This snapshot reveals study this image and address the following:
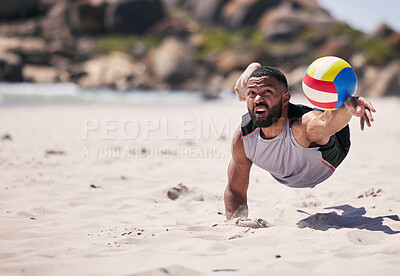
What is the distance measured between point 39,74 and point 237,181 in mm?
35299

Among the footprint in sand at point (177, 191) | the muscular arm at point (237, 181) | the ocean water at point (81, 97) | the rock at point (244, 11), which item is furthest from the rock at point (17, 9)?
the muscular arm at point (237, 181)

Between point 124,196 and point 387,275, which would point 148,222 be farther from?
point 387,275

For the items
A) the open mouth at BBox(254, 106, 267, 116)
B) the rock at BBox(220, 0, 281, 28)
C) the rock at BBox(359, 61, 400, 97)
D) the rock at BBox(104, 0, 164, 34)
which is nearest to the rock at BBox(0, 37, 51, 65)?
the rock at BBox(104, 0, 164, 34)

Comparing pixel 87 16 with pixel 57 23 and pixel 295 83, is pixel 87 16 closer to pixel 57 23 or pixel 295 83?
pixel 57 23

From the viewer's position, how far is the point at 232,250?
9.09 feet

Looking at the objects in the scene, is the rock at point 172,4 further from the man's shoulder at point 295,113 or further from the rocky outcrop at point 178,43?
the man's shoulder at point 295,113

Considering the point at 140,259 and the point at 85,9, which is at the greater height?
the point at 85,9

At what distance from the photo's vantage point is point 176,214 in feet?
12.9

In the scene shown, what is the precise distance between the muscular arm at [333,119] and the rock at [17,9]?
5847cm

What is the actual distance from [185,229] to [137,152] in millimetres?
3823

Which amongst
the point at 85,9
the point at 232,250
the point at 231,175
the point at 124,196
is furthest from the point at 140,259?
the point at 85,9

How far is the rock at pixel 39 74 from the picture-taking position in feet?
115

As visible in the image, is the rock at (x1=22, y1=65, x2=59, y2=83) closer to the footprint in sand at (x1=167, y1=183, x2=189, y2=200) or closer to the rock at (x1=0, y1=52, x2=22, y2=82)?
the rock at (x1=0, y1=52, x2=22, y2=82)

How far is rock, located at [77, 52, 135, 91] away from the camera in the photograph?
34.3 metres
